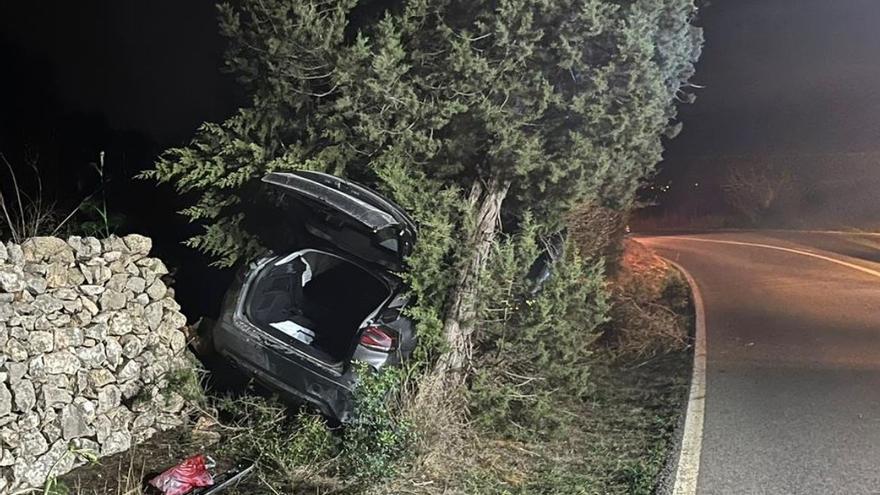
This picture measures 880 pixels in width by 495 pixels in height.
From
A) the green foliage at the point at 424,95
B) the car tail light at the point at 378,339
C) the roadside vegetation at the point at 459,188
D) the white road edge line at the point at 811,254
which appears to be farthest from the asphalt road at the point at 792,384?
the green foliage at the point at 424,95

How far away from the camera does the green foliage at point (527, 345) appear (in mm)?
7168

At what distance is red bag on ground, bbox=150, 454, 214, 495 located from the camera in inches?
212

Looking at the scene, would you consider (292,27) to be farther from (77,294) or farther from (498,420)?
(498,420)

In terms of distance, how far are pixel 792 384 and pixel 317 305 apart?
197 inches

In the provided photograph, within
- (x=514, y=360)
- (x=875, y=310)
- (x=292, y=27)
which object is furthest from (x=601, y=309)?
(x=875, y=310)

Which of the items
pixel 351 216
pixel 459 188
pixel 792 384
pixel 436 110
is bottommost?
pixel 792 384

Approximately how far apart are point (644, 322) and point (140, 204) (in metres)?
6.97

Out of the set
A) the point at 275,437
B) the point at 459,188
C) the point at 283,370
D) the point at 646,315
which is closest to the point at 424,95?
the point at 459,188

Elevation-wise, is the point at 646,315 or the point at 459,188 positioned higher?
the point at 459,188

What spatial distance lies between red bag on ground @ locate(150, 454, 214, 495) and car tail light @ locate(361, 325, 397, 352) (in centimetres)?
148

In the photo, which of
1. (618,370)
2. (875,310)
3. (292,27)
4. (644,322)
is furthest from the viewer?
(875,310)

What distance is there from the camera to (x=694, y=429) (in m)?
6.95

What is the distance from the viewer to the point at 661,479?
5805mm

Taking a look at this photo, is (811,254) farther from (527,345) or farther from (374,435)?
(374,435)
